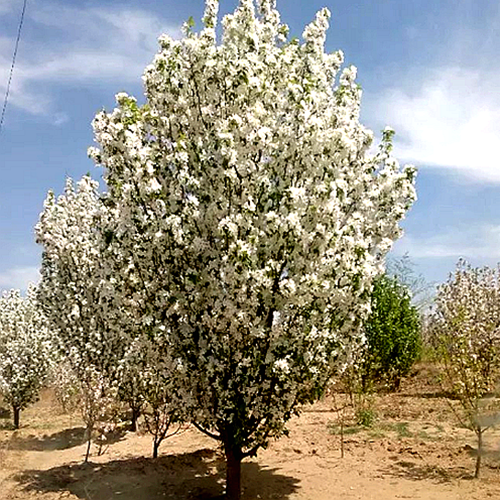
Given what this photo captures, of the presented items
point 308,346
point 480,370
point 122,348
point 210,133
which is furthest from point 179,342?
point 122,348

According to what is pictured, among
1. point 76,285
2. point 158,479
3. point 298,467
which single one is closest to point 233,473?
point 158,479

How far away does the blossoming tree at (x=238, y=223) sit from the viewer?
8.30 meters

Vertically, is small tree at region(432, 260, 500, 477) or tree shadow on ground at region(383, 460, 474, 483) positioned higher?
small tree at region(432, 260, 500, 477)

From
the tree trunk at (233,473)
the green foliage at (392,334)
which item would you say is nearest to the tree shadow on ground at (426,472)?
the tree trunk at (233,473)

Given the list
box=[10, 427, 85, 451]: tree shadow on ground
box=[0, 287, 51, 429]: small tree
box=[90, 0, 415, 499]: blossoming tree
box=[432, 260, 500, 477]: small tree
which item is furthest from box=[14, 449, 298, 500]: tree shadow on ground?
box=[0, 287, 51, 429]: small tree

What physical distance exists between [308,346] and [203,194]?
2515 millimetres

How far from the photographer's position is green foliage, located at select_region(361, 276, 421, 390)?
23047 millimetres

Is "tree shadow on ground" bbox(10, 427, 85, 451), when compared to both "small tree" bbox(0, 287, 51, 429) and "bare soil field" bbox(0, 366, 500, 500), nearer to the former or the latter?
"bare soil field" bbox(0, 366, 500, 500)

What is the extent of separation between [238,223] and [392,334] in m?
16.5

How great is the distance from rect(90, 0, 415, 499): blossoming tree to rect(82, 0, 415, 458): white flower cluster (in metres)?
0.02

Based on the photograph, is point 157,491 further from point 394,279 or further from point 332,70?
point 394,279

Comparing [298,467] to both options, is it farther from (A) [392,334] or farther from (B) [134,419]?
(A) [392,334]

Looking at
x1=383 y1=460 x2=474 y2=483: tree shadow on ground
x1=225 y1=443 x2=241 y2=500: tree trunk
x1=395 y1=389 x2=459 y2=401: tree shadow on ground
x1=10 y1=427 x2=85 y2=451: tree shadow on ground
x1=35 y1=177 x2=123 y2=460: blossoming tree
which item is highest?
x1=35 y1=177 x2=123 y2=460: blossoming tree

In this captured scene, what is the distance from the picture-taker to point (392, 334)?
2338 cm
